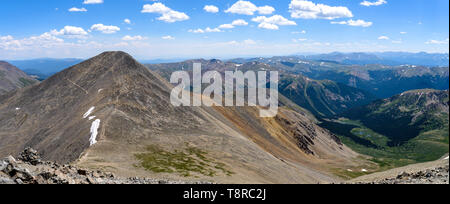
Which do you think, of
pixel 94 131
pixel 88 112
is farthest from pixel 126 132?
pixel 88 112

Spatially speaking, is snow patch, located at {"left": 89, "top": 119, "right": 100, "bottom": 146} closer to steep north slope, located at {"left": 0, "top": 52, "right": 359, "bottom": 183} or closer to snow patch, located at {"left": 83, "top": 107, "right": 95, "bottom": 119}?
steep north slope, located at {"left": 0, "top": 52, "right": 359, "bottom": 183}

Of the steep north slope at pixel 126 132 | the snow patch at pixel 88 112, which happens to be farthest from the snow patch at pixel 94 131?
the snow patch at pixel 88 112

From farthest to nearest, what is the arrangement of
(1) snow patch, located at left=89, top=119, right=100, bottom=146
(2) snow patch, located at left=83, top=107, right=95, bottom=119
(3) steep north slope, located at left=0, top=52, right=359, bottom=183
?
(2) snow patch, located at left=83, top=107, right=95, bottom=119 < (1) snow patch, located at left=89, top=119, right=100, bottom=146 < (3) steep north slope, located at left=0, top=52, right=359, bottom=183

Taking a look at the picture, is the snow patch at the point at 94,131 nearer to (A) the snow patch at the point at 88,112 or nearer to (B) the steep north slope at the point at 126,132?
(B) the steep north slope at the point at 126,132

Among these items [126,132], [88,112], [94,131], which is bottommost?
[126,132]

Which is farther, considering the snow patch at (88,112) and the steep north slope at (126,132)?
the snow patch at (88,112)

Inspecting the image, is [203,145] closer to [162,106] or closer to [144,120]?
[144,120]

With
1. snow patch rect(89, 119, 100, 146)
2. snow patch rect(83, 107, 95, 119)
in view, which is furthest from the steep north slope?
snow patch rect(89, 119, 100, 146)

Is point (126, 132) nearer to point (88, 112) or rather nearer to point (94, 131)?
point (94, 131)

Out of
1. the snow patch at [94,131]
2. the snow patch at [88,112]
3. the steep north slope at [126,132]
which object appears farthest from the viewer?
the snow patch at [88,112]

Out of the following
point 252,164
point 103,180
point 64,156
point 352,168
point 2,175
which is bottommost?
point 352,168
